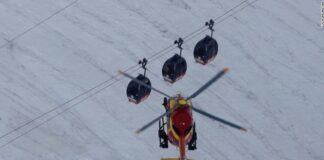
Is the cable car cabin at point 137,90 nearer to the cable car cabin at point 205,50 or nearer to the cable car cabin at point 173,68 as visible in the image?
the cable car cabin at point 173,68

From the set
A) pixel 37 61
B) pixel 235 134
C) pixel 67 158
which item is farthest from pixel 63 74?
pixel 235 134

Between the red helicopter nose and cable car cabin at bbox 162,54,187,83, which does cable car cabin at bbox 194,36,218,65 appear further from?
the red helicopter nose

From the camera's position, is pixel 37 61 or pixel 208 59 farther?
pixel 37 61

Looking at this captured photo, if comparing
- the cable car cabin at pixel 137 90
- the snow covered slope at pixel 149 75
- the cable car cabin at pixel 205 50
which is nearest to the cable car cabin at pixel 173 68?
the cable car cabin at pixel 137 90

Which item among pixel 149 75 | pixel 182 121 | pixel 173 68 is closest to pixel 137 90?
pixel 173 68

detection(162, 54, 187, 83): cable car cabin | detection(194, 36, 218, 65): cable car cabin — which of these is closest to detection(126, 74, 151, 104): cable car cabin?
detection(162, 54, 187, 83): cable car cabin

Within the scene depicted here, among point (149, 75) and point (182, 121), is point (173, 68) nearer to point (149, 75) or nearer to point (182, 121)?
point (182, 121)

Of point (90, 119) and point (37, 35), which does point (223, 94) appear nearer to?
point (90, 119)
